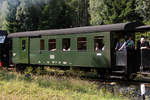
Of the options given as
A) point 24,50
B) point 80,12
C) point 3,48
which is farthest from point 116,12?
point 80,12

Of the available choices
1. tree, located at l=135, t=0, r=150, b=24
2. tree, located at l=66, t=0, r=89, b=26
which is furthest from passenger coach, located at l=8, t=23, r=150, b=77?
tree, located at l=66, t=0, r=89, b=26

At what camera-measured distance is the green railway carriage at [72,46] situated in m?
11.7

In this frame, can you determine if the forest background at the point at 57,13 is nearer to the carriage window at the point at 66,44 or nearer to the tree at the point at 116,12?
the tree at the point at 116,12

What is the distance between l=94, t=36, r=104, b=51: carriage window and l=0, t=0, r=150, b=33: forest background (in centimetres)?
1294

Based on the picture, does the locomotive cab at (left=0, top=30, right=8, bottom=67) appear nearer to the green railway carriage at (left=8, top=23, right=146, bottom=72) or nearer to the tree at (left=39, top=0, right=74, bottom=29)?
the green railway carriage at (left=8, top=23, right=146, bottom=72)

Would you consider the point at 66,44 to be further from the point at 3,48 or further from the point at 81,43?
the point at 3,48

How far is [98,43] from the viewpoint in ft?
39.8

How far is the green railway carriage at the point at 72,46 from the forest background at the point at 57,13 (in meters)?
7.95

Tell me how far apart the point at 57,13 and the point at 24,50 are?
21.5 m

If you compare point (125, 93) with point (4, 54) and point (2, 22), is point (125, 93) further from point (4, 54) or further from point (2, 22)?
point (2, 22)

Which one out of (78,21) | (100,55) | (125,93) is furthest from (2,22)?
(125,93)

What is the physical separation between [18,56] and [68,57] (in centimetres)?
508

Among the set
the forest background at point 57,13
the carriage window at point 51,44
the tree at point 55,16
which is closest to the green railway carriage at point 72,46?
the carriage window at point 51,44

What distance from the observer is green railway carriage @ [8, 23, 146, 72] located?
1166 centimetres
